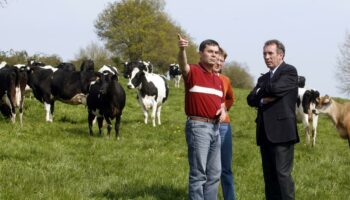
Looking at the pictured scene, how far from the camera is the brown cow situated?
41.4 ft

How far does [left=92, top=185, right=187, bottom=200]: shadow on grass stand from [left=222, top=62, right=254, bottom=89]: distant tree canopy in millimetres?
68966

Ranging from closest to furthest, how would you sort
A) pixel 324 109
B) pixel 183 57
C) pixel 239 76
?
pixel 183 57, pixel 324 109, pixel 239 76

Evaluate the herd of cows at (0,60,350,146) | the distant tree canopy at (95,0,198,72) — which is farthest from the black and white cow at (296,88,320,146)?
the distant tree canopy at (95,0,198,72)

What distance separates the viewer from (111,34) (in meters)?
58.1

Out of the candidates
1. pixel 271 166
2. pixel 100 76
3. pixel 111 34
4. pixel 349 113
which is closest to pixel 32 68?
pixel 100 76

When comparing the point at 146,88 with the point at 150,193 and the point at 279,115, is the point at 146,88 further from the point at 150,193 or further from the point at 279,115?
the point at 279,115

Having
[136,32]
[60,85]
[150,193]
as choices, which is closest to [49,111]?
[60,85]

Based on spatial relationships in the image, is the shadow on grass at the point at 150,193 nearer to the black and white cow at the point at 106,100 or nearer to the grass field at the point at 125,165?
the grass field at the point at 125,165

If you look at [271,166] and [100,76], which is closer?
[271,166]

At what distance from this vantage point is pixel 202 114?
6352 millimetres

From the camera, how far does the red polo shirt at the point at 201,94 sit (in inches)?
250

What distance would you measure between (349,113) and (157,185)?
6491 mm

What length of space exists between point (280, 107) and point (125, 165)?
14.5ft

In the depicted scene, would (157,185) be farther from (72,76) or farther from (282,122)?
(72,76)
